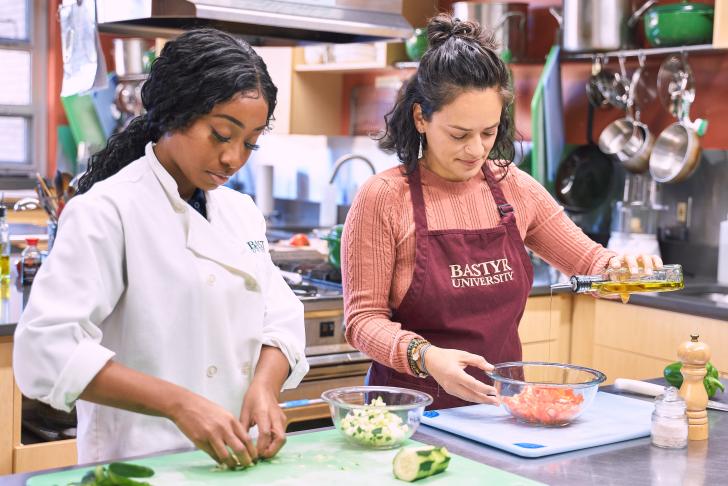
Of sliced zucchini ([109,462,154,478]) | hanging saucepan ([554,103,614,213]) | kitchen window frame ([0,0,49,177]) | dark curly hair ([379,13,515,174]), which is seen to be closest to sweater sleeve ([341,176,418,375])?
dark curly hair ([379,13,515,174])

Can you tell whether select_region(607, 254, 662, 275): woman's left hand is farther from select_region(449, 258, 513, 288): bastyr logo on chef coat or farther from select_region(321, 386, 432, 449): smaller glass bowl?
select_region(321, 386, 432, 449): smaller glass bowl

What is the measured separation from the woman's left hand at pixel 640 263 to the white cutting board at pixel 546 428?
0.26 m

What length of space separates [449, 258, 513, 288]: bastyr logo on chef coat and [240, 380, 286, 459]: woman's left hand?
623 millimetres

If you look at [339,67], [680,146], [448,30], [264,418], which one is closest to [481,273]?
[448,30]

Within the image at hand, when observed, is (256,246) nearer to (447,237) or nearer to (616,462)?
(447,237)

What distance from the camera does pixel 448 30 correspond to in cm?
213

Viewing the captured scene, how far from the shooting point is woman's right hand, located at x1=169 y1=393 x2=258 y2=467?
54.9 inches

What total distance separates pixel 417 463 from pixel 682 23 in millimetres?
2762

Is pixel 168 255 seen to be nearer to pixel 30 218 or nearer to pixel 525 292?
pixel 525 292

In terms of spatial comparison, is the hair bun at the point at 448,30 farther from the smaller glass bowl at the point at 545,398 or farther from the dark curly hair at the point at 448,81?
the smaller glass bowl at the point at 545,398

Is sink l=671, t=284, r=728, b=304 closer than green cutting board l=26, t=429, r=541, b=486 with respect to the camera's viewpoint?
No

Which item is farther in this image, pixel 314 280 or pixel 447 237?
pixel 314 280

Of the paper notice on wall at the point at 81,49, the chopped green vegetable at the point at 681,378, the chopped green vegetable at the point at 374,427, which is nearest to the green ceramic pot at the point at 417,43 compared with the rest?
the paper notice on wall at the point at 81,49

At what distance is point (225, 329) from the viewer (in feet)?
5.22
